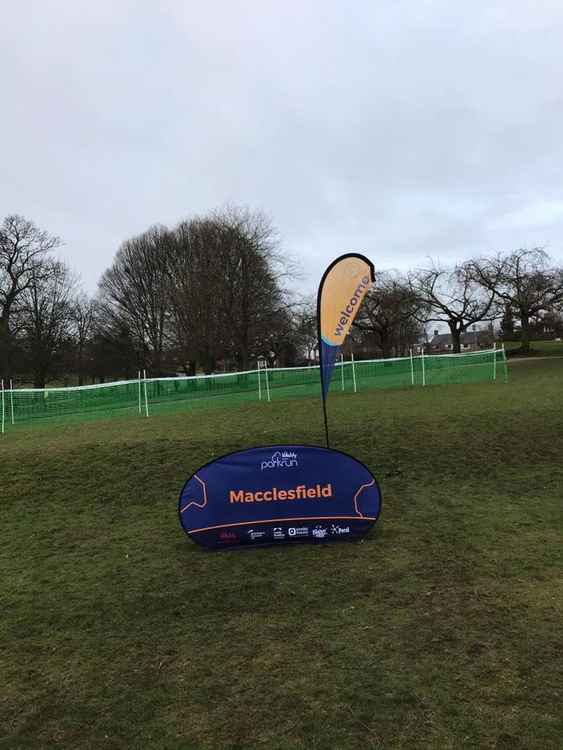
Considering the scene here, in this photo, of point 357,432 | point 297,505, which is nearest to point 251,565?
point 297,505

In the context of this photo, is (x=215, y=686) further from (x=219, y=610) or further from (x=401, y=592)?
(x=401, y=592)

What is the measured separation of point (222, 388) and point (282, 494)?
60.3 feet

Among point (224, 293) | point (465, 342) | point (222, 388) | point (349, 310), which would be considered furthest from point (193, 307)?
point (465, 342)

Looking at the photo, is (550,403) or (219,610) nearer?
(219,610)

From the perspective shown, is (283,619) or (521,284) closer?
(283,619)

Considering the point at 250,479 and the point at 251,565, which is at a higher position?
the point at 250,479

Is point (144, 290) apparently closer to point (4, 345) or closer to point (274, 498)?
point (4, 345)

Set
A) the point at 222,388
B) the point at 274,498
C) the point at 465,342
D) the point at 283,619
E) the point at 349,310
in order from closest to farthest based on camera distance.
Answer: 1. the point at 283,619
2. the point at 274,498
3. the point at 349,310
4. the point at 222,388
5. the point at 465,342

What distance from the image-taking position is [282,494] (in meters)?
5.91

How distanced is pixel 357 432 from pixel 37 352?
42.0m

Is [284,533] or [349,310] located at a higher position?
[349,310]

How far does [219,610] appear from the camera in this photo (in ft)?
14.9

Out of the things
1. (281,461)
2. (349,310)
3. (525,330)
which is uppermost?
(525,330)

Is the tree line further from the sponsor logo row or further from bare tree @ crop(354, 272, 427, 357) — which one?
the sponsor logo row
